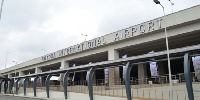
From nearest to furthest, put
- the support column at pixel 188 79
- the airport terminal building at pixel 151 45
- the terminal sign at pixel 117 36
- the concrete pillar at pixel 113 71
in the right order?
the support column at pixel 188 79
the airport terminal building at pixel 151 45
the terminal sign at pixel 117 36
the concrete pillar at pixel 113 71

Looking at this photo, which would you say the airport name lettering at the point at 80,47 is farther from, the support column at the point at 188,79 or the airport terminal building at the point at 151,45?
the support column at the point at 188,79

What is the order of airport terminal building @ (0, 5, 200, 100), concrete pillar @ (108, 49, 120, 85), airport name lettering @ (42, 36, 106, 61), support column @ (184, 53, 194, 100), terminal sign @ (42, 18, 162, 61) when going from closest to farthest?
support column @ (184, 53, 194, 100) → airport terminal building @ (0, 5, 200, 100) → terminal sign @ (42, 18, 162, 61) → concrete pillar @ (108, 49, 120, 85) → airport name lettering @ (42, 36, 106, 61)

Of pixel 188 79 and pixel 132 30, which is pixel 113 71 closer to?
pixel 132 30

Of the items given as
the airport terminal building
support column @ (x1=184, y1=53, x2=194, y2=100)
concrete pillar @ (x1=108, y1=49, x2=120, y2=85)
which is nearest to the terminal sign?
the airport terminal building

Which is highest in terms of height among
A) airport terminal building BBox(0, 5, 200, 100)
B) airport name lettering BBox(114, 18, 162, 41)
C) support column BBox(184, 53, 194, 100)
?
airport name lettering BBox(114, 18, 162, 41)

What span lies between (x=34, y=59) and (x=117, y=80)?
105 feet

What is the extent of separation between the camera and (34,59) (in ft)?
203

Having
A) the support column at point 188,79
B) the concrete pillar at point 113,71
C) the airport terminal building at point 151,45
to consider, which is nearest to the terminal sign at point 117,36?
the airport terminal building at point 151,45

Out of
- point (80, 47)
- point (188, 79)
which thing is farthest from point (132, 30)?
point (188, 79)

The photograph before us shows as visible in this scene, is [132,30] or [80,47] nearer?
[132,30]

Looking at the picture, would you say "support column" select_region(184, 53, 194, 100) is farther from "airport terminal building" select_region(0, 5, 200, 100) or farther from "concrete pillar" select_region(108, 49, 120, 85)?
"concrete pillar" select_region(108, 49, 120, 85)

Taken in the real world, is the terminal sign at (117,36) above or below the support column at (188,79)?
above

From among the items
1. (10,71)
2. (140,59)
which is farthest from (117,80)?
(10,71)

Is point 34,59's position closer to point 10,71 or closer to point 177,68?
point 10,71
